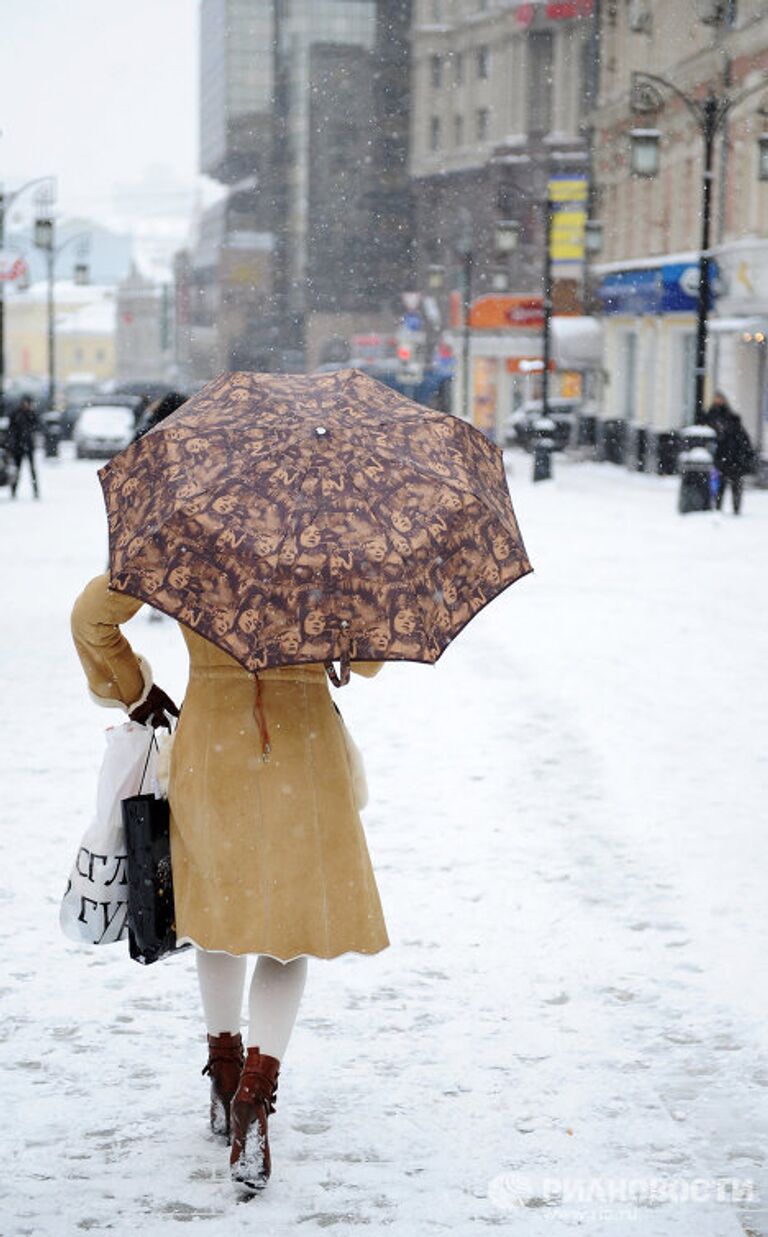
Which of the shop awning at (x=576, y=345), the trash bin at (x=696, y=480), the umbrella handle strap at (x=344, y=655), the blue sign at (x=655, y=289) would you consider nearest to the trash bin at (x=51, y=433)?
the shop awning at (x=576, y=345)

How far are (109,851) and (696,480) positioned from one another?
66.7ft

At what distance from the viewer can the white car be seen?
41375mm

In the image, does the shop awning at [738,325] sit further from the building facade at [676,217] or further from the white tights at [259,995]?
the white tights at [259,995]

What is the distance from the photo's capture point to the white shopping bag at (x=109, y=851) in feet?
13.1

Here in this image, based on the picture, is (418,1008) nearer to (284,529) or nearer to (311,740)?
(311,740)

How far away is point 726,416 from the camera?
2395 cm

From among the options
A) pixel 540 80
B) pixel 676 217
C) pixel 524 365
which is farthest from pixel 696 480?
pixel 540 80

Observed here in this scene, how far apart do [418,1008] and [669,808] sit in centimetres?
266

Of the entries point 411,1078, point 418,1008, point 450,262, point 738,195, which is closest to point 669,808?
point 418,1008

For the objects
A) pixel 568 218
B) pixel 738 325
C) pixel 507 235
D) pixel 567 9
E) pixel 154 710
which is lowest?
pixel 154 710

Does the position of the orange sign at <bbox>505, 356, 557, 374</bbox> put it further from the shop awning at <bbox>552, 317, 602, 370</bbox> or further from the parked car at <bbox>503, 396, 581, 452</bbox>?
the shop awning at <bbox>552, 317, 602, 370</bbox>

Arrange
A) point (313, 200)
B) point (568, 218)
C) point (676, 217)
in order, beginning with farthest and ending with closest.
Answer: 1. point (313, 200)
2. point (568, 218)
3. point (676, 217)

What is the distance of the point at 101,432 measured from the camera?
41.7 m

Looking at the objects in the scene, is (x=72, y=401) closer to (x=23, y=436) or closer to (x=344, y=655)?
(x=23, y=436)
